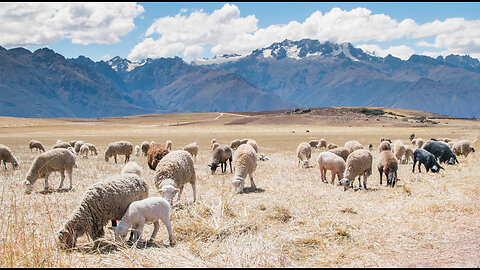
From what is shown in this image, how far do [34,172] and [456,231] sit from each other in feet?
47.2

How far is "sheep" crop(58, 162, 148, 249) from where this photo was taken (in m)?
7.30

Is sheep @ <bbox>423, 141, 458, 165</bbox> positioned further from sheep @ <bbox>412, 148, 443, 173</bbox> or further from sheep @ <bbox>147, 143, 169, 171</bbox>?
sheep @ <bbox>147, 143, 169, 171</bbox>

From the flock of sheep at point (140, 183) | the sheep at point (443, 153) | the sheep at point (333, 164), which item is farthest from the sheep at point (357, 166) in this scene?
the sheep at point (443, 153)

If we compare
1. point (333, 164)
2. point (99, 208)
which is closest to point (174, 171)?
point (99, 208)

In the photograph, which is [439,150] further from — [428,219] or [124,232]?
[124,232]

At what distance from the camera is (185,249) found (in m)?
7.13

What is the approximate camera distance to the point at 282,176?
18156 mm

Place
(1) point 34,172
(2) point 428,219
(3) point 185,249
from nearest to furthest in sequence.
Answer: (3) point 185,249
(2) point 428,219
(1) point 34,172

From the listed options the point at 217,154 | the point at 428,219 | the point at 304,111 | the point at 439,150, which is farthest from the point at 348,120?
the point at 428,219

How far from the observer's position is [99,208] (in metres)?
7.81

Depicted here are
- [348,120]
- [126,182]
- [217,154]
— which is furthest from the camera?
[348,120]

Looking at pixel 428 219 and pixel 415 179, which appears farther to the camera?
pixel 415 179

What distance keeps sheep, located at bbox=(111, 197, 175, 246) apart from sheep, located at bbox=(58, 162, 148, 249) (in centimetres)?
65

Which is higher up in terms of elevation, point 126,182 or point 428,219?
point 126,182
